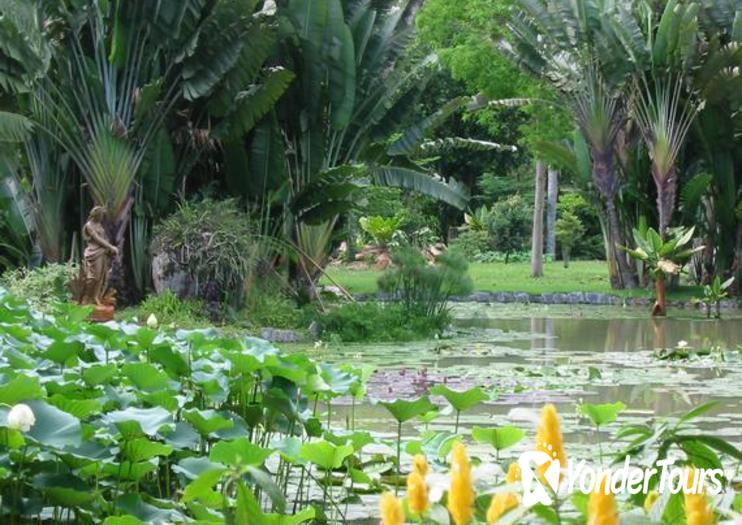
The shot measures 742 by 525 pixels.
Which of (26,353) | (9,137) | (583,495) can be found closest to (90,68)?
(9,137)

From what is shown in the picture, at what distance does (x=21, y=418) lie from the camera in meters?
3.13

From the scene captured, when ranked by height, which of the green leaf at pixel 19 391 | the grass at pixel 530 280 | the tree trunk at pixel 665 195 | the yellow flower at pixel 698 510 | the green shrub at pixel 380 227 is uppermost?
the tree trunk at pixel 665 195

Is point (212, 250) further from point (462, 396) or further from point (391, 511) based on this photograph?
point (391, 511)

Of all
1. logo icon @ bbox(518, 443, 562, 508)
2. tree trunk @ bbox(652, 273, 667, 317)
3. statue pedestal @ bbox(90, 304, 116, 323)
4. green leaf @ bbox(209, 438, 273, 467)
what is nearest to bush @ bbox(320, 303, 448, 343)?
statue pedestal @ bbox(90, 304, 116, 323)

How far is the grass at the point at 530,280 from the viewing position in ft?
72.4

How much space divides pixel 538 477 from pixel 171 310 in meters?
13.1

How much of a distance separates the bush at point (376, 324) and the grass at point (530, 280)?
4.71 metres

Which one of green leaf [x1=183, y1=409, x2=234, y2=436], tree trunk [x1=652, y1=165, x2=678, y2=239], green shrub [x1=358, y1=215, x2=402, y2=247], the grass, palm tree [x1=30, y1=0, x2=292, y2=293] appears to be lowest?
the grass

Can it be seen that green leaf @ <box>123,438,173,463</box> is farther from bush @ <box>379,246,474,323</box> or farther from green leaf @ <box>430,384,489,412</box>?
bush @ <box>379,246,474,323</box>

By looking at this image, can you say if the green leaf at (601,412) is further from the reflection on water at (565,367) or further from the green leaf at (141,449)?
the reflection on water at (565,367)

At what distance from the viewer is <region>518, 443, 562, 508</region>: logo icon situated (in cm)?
158

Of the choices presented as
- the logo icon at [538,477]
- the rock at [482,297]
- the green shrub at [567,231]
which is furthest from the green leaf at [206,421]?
the green shrub at [567,231]

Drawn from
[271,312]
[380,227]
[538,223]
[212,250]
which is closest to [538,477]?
[271,312]

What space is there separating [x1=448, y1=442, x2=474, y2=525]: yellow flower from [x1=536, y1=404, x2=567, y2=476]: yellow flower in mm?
117
